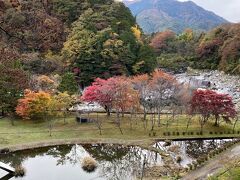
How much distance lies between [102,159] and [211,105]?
12.3m

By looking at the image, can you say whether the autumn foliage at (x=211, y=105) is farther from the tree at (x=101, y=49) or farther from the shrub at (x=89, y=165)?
the tree at (x=101, y=49)

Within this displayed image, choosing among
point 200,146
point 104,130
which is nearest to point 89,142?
point 104,130

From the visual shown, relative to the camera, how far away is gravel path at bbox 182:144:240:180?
27.0m

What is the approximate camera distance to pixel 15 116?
143 ft

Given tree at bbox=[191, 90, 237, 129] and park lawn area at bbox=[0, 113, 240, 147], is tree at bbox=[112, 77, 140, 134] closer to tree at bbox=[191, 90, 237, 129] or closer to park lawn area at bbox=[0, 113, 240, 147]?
park lawn area at bbox=[0, 113, 240, 147]

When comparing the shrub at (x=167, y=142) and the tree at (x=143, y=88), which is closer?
the shrub at (x=167, y=142)

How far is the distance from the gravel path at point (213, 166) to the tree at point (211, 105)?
22.5ft

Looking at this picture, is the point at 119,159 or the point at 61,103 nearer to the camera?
the point at 119,159

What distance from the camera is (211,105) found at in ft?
127

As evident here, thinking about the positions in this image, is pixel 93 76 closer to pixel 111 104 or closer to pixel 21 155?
pixel 111 104

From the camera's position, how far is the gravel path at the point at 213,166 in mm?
26969

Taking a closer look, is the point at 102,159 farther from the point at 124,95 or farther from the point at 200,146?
the point at 200,146

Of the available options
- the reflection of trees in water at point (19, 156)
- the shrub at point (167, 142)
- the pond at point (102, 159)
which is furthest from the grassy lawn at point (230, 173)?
the reflection of trees in water at point (19, 156)

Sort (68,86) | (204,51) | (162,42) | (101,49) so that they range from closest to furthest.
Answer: (68,86) < (101,49) < (204,51) < (162,42)
